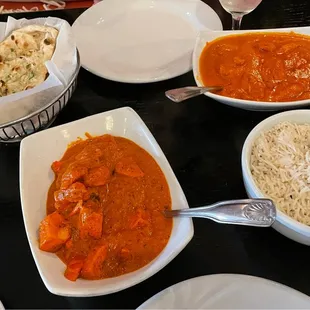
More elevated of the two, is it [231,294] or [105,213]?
[105,213]

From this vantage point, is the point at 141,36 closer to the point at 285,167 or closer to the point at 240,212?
the point at 285,167

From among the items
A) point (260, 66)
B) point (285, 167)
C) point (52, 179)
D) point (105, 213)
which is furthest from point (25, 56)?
point (285, 167)

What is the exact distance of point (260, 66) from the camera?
170 cm

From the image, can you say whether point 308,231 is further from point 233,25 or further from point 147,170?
point 233,25

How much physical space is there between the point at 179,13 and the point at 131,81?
0.57 meters

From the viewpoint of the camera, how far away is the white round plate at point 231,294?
110cm

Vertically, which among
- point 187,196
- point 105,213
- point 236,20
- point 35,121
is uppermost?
point 236,20

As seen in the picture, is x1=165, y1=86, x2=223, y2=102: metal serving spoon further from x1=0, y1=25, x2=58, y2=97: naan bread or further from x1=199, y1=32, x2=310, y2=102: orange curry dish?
x1=0, y1=25, x2=58, y2=97: naan bread

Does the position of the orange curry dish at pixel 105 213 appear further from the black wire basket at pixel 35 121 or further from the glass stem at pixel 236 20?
the glass stem at pixel 236 20

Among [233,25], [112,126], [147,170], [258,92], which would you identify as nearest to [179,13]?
[233,25]

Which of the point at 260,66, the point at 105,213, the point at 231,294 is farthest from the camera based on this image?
the point at 260,66

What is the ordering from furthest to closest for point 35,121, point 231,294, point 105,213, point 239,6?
1. point 239,6
2. point 35,121
3. point 105,213
4. point 231,294

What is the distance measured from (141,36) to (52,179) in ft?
3.00

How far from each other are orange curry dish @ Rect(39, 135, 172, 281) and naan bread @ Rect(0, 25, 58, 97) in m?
0.34
